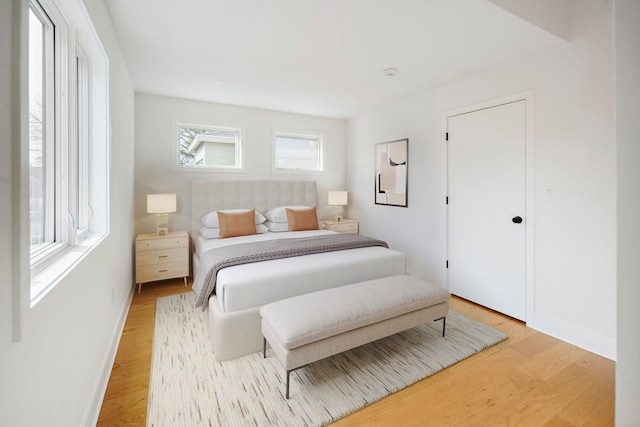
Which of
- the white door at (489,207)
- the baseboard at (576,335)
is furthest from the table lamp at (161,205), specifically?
the baseboard at (576,335)

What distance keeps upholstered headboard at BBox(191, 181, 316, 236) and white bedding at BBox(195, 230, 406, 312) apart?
1.86m

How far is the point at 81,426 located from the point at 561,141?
3619mm

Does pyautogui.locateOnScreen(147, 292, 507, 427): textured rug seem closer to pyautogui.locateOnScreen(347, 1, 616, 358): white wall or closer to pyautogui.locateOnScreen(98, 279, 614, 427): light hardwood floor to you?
pyautogui.locateOnScreen(98, 279, 614, 427): light hardwood floor

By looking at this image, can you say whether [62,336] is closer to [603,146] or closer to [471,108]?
[603,146]

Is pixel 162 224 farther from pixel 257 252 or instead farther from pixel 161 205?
pixel 257 252

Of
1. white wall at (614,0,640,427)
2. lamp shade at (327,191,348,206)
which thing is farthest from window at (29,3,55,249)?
lamp shade at (327,191,348,206)

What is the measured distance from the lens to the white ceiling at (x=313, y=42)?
1941mm

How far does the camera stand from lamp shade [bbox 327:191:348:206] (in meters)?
4.73

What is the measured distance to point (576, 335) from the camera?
2324 millimetres

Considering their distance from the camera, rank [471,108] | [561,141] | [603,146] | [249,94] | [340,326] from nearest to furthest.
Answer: [340,326], [603,146], [561,141], [471,108], [249,94]

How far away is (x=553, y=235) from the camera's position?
2453mm

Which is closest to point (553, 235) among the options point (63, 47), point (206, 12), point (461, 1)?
point (461, 1)

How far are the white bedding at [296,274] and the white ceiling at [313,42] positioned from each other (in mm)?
1857

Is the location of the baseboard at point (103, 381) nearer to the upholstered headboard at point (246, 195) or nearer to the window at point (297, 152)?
the upholstered headboard at point (246, 195)
